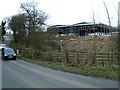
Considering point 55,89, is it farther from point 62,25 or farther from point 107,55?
point 62,25

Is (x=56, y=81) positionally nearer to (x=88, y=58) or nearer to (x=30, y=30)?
(x=88, y=58)

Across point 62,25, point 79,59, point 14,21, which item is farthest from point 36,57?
point 62,25

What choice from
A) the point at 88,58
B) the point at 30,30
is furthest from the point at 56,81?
the point at 30,30

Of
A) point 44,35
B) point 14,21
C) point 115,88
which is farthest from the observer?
point 14,21

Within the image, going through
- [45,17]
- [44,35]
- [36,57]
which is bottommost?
[36,57]

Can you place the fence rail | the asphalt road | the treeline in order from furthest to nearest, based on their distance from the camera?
the treeline
the fence rail
the asphalt road

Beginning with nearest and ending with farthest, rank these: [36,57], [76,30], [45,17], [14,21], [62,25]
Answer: [36,57], [14,21], [45,17], [76,30], [62,25]

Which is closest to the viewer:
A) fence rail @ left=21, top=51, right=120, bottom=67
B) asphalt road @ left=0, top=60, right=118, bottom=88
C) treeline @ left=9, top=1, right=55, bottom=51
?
asphalt road @ left=0, top=60, right=118, bottom=88

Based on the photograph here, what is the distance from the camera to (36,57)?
42.3 m

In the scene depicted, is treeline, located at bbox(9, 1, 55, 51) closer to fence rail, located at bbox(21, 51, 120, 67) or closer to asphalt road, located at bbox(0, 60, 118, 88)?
fence rail, located at bbox(21, 51, 120, 67)

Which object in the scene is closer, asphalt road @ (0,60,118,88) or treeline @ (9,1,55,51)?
asphalt road @ (0,60,118,88)

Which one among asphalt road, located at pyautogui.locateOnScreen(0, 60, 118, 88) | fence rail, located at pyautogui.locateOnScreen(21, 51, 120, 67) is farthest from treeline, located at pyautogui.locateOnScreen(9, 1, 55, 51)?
asphalt road, located at pyautogui.locateOnScreen(0, 60, 118, 88)

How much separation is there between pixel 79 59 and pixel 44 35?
16.8 metres

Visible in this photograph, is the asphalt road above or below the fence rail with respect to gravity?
below
